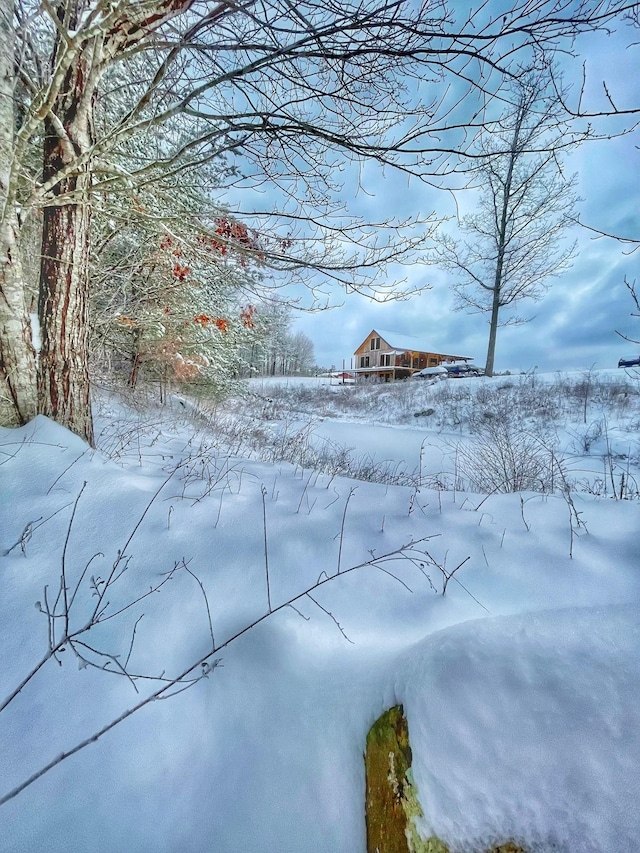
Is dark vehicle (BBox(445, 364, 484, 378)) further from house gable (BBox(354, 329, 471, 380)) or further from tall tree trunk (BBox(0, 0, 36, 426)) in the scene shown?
tall tree trunk (BBox(0, 0, 36, 426))

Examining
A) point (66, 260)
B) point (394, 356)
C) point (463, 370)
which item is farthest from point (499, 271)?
point (66, 260)

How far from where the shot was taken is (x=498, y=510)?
2.22m

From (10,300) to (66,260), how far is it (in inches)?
20.4

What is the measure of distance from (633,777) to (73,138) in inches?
172

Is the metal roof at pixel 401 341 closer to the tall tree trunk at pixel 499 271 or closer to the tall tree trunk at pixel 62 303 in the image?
the tall tree trunk at pixel 499 271

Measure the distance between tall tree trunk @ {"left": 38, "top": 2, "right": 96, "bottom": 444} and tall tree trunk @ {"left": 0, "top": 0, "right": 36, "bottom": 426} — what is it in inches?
4.0

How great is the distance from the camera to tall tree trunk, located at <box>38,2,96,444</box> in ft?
8.50

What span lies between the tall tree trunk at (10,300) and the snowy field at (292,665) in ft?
1.64

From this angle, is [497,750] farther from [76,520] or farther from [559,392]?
[559,392]

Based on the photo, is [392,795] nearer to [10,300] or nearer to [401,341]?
[10,300]

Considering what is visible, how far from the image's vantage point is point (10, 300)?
247 centimetres

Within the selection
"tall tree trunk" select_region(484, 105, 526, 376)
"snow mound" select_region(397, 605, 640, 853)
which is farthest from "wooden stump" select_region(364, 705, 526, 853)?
"tall tree trunk" select_region(484, 105, 526, 376)

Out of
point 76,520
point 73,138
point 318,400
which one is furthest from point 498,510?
point 318,400

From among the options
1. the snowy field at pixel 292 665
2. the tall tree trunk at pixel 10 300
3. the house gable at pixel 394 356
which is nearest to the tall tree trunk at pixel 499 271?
the house gable at pixel 394 356
